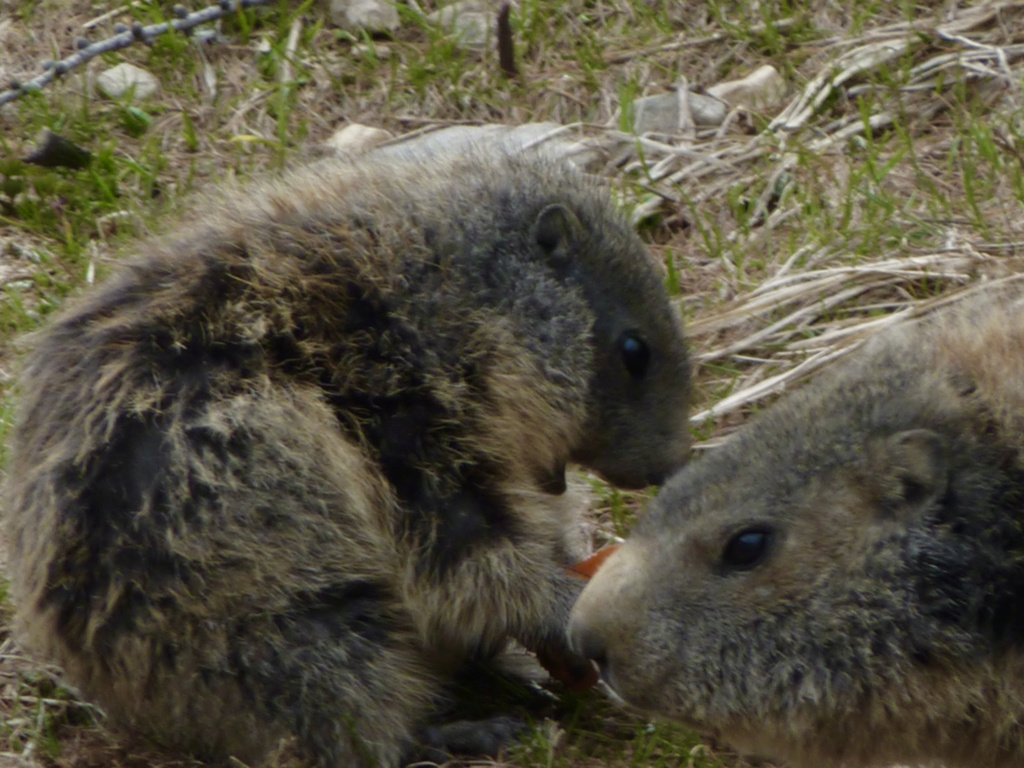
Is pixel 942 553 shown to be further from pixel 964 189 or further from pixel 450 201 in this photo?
pixel 964 189

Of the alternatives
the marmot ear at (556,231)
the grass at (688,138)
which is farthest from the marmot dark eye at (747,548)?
the grass at (688,138)

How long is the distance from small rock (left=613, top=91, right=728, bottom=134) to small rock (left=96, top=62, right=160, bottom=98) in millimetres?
2764

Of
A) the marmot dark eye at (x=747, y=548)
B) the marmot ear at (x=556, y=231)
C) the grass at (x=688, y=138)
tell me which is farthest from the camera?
the grass at (x=688, y=138)

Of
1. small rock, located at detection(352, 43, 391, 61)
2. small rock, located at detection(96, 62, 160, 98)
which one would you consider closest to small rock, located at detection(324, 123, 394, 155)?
small rock, located at detection(352, 43, 391, 61)

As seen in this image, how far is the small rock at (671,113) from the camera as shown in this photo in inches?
326

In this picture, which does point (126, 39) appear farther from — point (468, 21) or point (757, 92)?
point (757, 92)

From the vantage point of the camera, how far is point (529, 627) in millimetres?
4945

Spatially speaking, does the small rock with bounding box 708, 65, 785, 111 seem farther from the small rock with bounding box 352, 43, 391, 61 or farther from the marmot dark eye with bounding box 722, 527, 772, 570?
the marmot dark eye with bounding box 722, 527, 772, 570

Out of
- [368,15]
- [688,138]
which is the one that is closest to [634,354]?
[688,138]

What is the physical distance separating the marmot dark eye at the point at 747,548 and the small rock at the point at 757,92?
4780 mm

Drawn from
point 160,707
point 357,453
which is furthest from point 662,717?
point 160,707

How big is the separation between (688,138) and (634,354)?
10.6ft

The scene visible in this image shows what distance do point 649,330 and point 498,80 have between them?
368 cm

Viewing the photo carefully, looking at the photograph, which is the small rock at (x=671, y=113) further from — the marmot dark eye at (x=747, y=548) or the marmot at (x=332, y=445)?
the marmot dark eye at (x=747, y=548)
